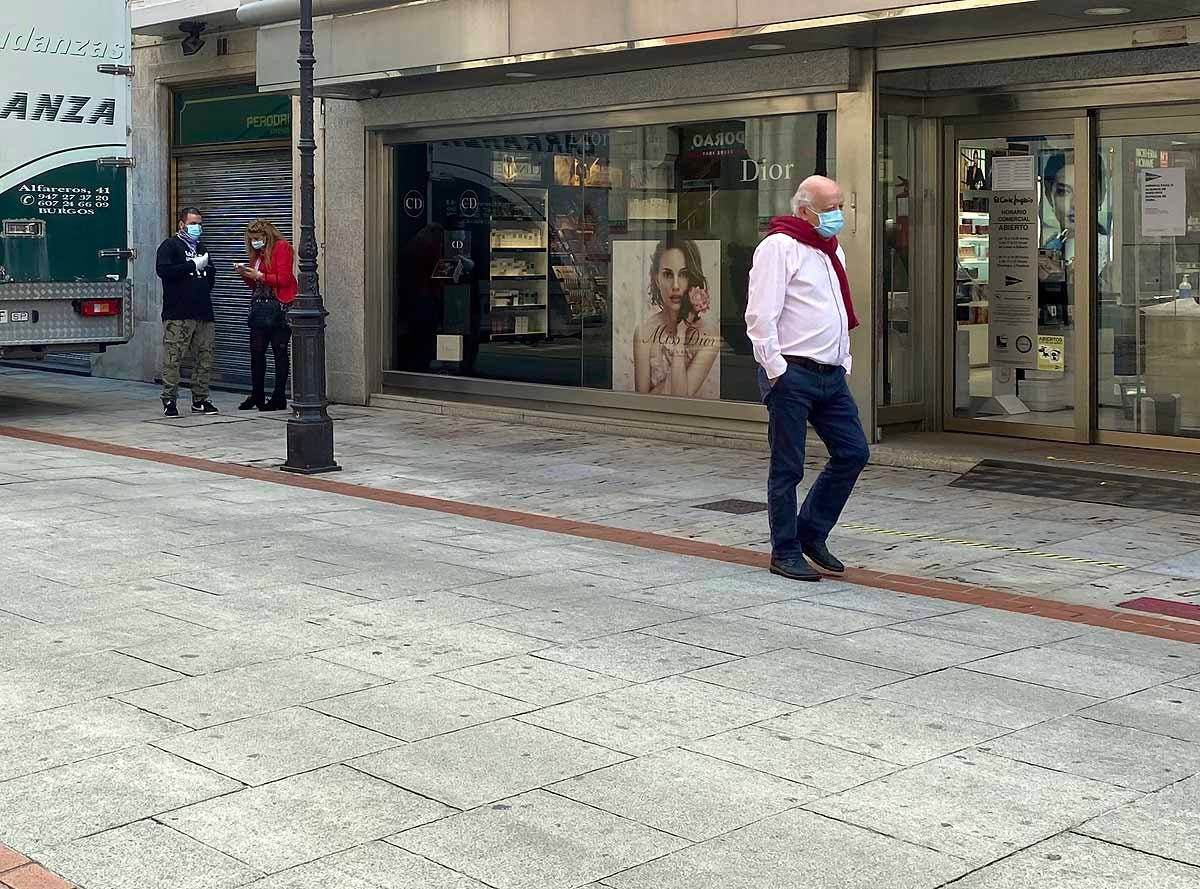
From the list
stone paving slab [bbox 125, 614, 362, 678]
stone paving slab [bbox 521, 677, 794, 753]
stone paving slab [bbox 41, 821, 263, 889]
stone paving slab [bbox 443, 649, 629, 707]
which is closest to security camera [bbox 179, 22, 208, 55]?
stone paving slab [bbox 125, 614, 362, 678]

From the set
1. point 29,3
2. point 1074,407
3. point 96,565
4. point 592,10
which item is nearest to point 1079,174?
point 1074,407

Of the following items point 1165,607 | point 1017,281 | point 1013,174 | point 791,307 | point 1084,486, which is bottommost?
point 1165,607

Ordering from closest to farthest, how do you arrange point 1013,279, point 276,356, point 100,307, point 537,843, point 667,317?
point 537,843 → point 1013,279 → point 667,317 → point 100,307 → point 276,356

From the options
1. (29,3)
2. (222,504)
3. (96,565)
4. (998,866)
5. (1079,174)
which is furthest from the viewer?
(29,3)

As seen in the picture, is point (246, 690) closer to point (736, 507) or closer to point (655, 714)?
point (655, 714)

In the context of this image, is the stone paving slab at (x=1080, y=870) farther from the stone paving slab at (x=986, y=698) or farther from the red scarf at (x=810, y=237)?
the red scarf at (x=810, y=237)

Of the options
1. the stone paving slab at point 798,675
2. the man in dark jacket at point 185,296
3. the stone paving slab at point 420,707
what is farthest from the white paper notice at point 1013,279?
the stone paving slab at point 420,707

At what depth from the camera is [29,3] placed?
47.5ft

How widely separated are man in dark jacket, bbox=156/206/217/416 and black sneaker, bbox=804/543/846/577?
28.5 feet

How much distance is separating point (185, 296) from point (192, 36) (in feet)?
14.6

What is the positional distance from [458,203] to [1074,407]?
6291 millimetres

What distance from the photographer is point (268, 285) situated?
15.5 metres

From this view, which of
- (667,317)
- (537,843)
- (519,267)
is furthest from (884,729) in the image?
(519,267)

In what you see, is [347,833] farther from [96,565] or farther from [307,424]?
[307,424]
